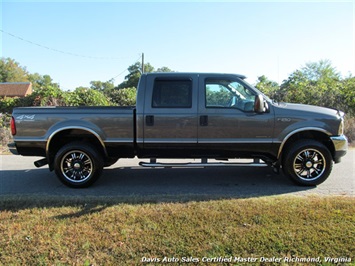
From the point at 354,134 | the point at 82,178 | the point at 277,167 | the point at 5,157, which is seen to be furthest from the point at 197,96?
the point at 354,134

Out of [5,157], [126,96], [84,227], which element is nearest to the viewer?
[84,227]

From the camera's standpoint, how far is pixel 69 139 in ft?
19.3

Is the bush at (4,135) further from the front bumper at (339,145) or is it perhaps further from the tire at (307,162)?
the front bumper at (339,145)

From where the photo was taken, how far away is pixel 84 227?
3.77 m

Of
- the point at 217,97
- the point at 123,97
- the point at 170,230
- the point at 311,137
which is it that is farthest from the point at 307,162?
the point at 123,97

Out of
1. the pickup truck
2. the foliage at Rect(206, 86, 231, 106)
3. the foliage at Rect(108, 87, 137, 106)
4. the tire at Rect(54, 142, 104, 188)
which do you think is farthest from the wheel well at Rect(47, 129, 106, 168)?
the foliage at Rect(108, 87, 137, 106)

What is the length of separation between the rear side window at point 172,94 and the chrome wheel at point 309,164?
2.22 m

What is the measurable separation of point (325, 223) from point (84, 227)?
9.75 ft

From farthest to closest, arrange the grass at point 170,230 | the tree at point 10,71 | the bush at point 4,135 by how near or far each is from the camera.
→ the tree at point 10,71, the bush at point 4,135, the grass at point 170,230

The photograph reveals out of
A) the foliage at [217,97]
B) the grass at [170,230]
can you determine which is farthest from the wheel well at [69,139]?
the foliage at [217,97]

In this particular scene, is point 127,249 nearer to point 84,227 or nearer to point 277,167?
point 84,227

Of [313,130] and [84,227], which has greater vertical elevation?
[313,130]

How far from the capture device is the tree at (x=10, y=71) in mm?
79375

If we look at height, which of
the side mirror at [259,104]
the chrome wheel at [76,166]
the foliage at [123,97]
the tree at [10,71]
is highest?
the tree at [10,71]
